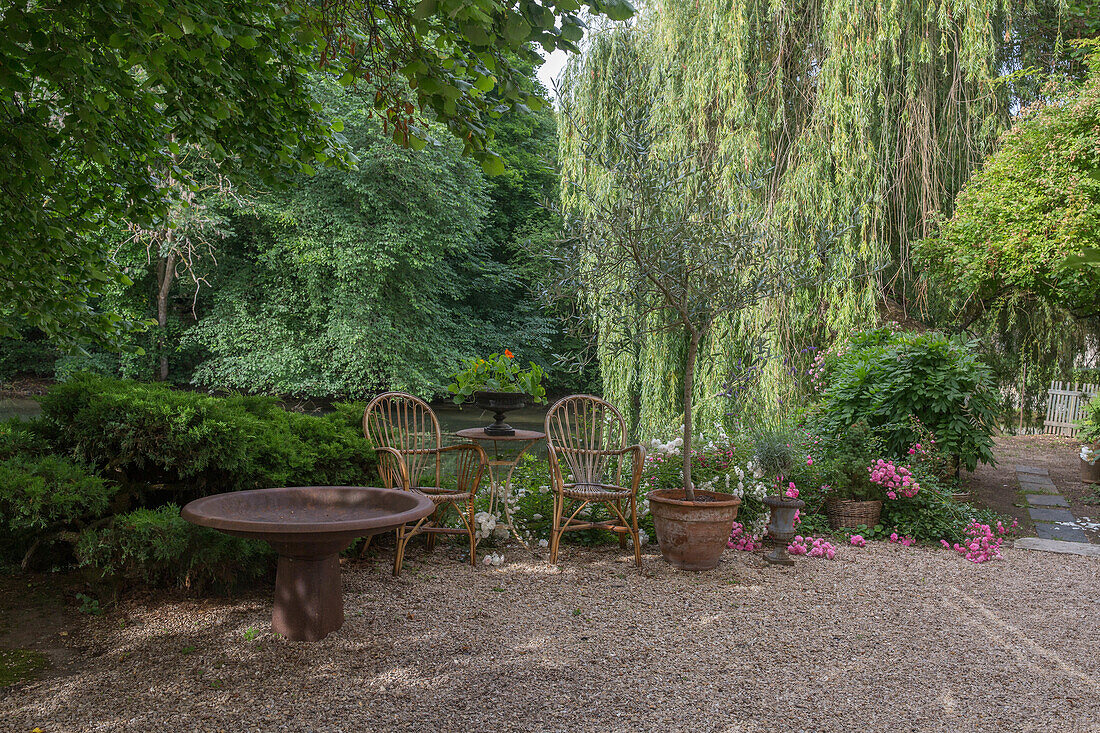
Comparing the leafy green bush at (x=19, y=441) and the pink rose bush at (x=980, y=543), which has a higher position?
the leafy green bush at (x=19, y=441)

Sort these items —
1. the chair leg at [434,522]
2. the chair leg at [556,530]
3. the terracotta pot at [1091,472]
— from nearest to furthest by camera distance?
the chair leg at [556,530]
the chair leg at [434,522]
the terracotta pot at [1091,472]

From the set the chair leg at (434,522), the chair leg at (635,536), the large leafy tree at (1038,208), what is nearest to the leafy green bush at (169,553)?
the chair leg at (434,522)

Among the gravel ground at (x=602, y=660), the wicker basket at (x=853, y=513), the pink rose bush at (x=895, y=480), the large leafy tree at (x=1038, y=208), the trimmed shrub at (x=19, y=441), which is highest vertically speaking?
the large leafy tree at (x=1038, y=208)

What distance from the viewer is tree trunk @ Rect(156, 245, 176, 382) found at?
13.1 meters

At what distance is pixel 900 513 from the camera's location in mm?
4648

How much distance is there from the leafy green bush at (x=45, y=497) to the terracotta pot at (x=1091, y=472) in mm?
7940

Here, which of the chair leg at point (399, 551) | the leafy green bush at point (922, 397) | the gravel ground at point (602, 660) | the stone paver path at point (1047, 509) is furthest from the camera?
the leafy green bush at point (922, 397)

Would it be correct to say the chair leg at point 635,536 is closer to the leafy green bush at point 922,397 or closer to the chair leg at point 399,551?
the chair leg at point 399,551

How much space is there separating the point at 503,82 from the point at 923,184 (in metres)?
5.78

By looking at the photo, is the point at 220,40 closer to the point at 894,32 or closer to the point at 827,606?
the point at 827,606

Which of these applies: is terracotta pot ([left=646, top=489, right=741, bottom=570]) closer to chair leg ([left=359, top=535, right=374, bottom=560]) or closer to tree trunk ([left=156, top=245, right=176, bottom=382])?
chair leg ([left=359, top=535, right=374, bottom=560])

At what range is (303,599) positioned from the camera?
257cm

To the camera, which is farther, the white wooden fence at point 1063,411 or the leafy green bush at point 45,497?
the white wooden fence at point 1063,411

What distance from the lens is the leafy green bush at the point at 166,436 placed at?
280 centimetres
